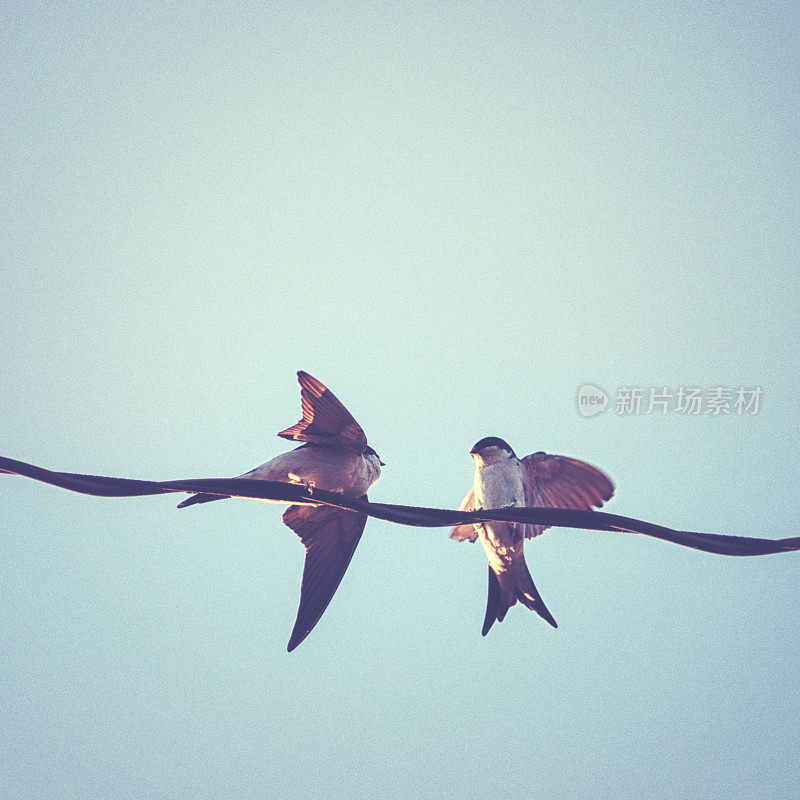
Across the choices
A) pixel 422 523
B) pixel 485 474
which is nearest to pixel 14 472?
pixel 422 523

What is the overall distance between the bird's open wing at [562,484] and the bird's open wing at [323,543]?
70 centimetres

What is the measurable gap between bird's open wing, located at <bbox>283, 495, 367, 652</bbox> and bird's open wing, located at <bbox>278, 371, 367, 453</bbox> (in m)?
0.24

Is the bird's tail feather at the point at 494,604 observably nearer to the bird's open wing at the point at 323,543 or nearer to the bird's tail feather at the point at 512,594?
the bird's tail feather at the point at 512,594

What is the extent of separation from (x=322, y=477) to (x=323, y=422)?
0.79 feet

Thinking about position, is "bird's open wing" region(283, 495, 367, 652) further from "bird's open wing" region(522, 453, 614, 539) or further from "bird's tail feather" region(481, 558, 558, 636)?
"bird's open wing" region(522, 453, 614, 539)

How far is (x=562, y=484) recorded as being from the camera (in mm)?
3062

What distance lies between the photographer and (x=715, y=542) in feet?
5.24

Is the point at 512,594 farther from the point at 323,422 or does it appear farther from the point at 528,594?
the point at 323,422

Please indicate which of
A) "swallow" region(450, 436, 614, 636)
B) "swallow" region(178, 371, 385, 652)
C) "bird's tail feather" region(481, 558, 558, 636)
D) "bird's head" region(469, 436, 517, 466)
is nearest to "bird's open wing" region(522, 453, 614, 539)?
"swallow" region(450, 436, 614, 636)

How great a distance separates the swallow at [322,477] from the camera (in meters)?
2.42

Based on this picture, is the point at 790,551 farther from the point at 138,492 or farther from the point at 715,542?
the point at 138,492

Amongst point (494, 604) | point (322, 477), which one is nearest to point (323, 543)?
point (322, 477)

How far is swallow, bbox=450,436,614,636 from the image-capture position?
262cm

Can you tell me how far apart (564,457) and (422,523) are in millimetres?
1525
